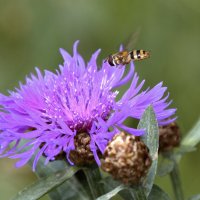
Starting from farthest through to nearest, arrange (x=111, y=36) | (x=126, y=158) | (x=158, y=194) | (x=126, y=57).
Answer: (x=111, y=36), (x=126, y=57), (x=158, y=194), (x=126, y=158)

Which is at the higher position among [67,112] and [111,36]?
[111,36]

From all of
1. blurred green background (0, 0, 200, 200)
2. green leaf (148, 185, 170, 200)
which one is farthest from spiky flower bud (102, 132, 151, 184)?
blurred green background (0, 0, 200, 200)

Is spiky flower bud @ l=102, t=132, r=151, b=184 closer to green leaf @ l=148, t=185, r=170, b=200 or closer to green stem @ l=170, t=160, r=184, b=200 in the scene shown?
green leaf @ l=148, t=185, r=170, b=200

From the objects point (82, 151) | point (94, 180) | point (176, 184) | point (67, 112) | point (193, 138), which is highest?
point (67, 112)

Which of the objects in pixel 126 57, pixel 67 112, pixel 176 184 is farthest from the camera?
pixel 126 57

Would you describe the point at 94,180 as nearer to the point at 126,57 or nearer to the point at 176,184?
the point at 176,184

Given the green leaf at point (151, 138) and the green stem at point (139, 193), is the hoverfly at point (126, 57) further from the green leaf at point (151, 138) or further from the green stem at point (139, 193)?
the green stem at point (139, 193)

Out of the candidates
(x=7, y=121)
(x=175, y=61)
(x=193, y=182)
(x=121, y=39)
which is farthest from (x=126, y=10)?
(x=7, y=121)

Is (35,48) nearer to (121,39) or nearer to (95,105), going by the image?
(121,39)

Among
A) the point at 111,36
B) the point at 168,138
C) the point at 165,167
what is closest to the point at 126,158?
the point at 165,167
